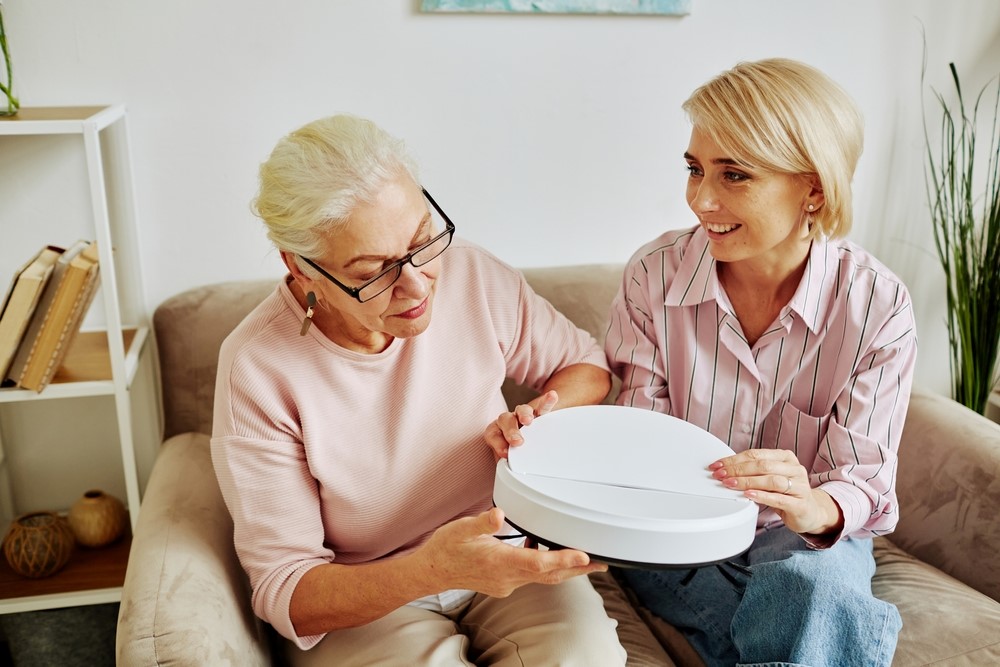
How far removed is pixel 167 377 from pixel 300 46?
0.74 m

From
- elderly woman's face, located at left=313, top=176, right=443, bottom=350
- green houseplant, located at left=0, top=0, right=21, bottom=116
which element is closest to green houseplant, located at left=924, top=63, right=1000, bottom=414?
elderly woman's face, located at left=313, top=176, right=443, bottom=350

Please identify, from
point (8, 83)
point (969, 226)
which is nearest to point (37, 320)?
point (8, 83)

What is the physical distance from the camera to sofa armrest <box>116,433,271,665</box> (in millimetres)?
1184

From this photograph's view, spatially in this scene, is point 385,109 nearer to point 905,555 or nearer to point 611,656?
point 611,656

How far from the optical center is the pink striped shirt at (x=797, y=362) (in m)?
1.44

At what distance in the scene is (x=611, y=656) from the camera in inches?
51.1

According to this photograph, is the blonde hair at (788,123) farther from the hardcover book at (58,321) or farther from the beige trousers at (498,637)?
the hardcover book at (58,321)

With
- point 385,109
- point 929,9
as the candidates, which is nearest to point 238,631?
point 385,109

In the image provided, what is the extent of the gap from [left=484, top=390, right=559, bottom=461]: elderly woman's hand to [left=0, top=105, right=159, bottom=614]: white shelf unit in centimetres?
73

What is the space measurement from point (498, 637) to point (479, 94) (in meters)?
1.17

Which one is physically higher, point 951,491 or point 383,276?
point 383,276

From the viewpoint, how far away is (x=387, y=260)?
125cm

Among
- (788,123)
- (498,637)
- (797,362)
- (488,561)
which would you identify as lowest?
(498,637)

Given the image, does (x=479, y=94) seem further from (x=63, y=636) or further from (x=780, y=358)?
(x=63, y=636)
